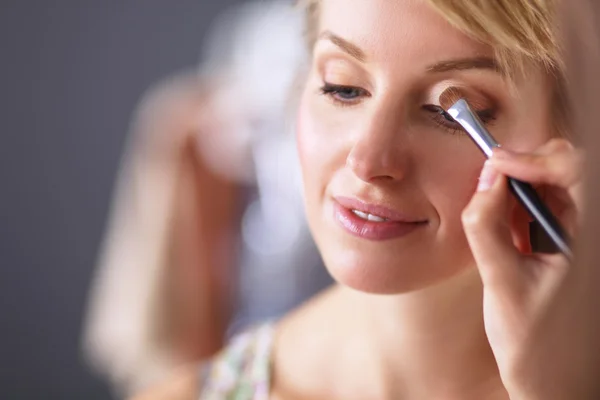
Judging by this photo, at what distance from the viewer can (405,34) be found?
0.48 metres

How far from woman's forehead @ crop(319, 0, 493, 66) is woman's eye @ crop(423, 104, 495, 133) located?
0.03 m

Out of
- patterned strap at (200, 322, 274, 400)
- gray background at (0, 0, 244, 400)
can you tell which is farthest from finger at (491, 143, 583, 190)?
gray background at (0, 0, 244, 400)

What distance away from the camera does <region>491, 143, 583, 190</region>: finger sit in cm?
42

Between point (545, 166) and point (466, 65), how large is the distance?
9cm

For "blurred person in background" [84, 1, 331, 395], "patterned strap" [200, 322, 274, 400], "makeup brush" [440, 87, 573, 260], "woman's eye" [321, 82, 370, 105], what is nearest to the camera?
"makeup brush" [440, 87, 573, 260]

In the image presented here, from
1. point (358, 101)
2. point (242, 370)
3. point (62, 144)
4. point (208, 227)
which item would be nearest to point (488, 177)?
point (358, 101)

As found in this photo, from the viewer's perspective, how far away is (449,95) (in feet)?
1.58

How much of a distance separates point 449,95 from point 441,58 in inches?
0.9

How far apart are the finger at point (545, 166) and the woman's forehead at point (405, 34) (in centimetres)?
8

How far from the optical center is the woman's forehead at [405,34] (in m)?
0.47

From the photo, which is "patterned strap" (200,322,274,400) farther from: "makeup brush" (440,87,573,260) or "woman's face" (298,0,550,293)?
"makeup brush" (440,87,573,260)

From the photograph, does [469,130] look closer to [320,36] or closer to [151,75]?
[320,36]

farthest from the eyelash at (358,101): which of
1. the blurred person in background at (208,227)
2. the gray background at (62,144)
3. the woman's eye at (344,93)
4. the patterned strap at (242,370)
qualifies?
the gray background at (62,144)

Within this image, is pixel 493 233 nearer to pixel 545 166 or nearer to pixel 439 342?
pixel 545 166
